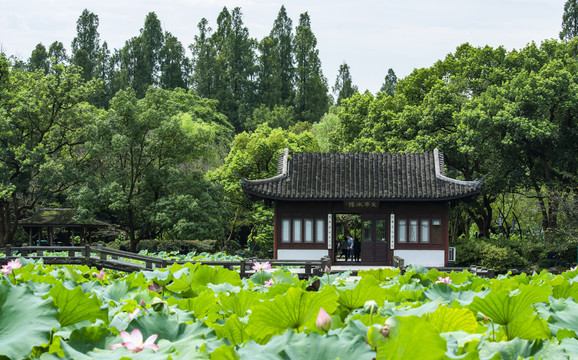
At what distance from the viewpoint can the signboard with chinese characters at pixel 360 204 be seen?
21.4 meters

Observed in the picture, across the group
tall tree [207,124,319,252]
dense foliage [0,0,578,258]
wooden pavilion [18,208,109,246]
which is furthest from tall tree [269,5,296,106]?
wooden pavilion [18,208,109,246]

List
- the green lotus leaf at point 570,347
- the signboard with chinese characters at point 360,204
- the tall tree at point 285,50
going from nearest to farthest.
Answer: the green lotus leaf at point 570,347 → the signboard with chinese characters at point 360,204 → the tall tree at point 285,50

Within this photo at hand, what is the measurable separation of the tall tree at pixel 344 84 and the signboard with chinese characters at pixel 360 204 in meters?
40.2

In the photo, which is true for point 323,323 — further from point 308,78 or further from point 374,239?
point 308,78

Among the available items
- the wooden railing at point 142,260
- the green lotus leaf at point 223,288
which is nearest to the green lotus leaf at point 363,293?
the green lotus leaf at point 223,288

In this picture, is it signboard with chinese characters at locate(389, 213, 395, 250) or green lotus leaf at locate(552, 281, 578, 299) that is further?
signboard with chinese characters at locate(389, 213, 395, 250)

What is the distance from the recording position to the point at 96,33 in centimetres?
5772

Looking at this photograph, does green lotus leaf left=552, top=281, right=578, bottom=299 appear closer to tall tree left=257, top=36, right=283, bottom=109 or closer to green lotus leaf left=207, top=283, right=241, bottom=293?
green lotus leaf left=207, top=283, right=241, bottom=293

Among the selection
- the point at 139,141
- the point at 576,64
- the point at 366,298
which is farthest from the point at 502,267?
the point at 366,298

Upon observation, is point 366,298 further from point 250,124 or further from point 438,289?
point 250,124

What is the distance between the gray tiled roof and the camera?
20781 mm

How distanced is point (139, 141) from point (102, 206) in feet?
9.44

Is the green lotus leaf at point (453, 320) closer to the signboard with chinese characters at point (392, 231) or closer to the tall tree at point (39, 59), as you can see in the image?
the signboard with chinese characters at point (392, 231)

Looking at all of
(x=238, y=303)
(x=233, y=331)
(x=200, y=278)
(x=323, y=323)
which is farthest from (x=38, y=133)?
(x=323, y=323)
